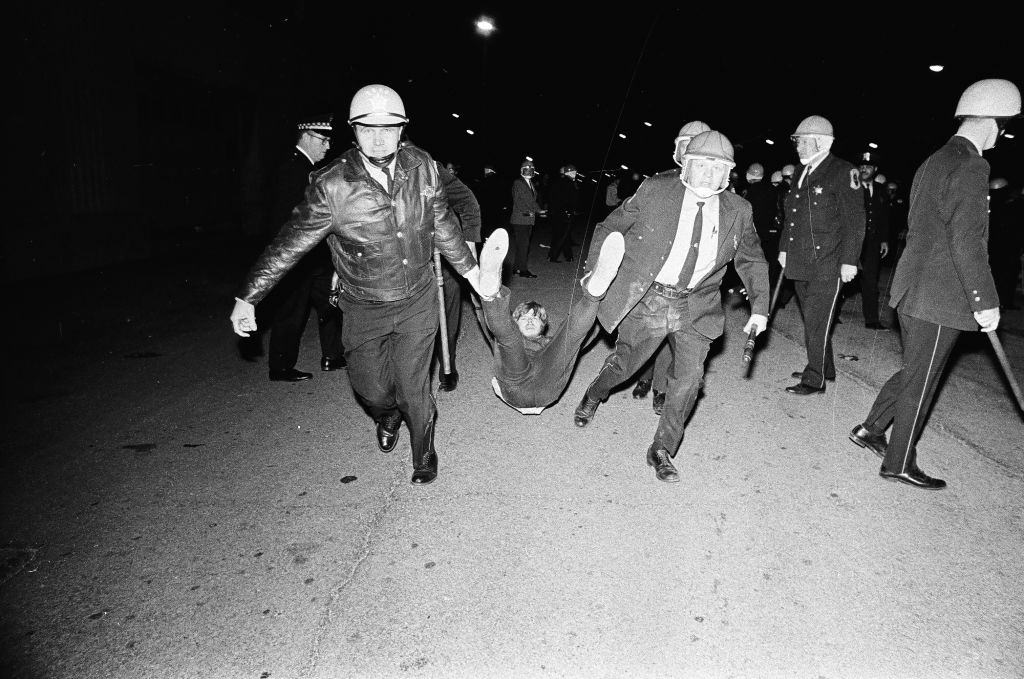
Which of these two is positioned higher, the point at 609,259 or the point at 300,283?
the point at 609,259

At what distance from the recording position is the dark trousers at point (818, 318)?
17.4 feet

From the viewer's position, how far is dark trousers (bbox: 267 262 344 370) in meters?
5.38

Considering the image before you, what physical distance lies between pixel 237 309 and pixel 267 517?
119 cm

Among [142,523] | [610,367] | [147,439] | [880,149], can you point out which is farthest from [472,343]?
[880,149]

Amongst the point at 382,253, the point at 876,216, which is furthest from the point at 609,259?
the point at 876,216

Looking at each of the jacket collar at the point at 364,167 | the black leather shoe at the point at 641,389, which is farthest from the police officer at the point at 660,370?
the jacket collar at the point at 364,167

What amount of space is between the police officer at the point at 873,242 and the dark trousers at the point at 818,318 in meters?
3.28

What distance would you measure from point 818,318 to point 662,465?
2.53 m

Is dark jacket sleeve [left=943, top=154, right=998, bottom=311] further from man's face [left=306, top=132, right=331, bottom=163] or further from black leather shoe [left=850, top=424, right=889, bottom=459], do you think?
man's face [left=306, top=132, right=331, bottom=163]

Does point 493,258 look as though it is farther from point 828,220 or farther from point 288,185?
point 828,220

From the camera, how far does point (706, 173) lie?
3469mm

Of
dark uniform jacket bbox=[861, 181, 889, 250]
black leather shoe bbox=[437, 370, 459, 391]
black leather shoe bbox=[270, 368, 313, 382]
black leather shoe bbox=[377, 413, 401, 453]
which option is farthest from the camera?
dark uniform jacket bbox=[861, 181, 889, 250]

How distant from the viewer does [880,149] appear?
135ft

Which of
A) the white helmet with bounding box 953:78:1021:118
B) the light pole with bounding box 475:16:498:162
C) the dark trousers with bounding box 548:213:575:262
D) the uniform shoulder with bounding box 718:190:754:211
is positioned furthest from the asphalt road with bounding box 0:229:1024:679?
the light pole with bounding box 475:16:498:162
